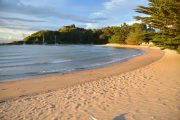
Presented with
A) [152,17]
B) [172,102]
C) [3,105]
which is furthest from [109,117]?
[152,17]

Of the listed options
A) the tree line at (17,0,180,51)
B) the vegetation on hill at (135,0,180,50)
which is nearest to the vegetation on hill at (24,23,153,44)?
the tree line at (17,0,180,51)

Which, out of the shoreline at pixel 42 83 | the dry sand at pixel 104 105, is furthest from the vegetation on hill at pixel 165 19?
the dry sand at pixel 104 105

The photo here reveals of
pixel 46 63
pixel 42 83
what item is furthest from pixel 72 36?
pixel 42 83

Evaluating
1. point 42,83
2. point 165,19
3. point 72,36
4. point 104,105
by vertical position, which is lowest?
point 42,83

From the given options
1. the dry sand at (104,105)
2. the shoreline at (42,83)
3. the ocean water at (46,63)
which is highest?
the dry sand at (104,105)

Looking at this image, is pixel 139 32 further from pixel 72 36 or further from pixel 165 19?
pixel 165 19

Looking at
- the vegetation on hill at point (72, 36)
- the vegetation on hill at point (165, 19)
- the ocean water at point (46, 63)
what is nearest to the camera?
the vegetation on hill at point (165, 19)

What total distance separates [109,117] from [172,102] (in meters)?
2.41

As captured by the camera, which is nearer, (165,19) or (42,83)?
(42,83)

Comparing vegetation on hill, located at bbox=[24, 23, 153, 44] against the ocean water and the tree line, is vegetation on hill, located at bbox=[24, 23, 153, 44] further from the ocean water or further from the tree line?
Result: the ocean water

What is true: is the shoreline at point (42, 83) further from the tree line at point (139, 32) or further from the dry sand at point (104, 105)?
the tree line at point (139, 32)

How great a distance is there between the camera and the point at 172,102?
7895mm

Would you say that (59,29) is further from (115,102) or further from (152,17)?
(115,102)

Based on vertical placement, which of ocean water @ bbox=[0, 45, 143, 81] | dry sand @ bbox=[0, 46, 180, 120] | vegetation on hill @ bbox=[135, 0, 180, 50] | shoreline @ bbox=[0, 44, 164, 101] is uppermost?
vegetation on hill @ bbox=[135, 0, 180, 50]
